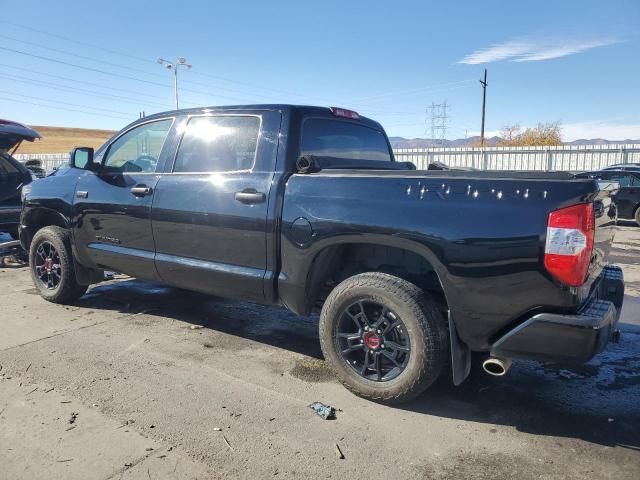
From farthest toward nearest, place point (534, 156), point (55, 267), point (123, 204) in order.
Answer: point (534, 156) → point (55, 267) → point (123, 204)

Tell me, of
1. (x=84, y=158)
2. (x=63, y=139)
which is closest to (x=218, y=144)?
(x=84, y=158)

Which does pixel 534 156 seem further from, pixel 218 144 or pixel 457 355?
pixel 457 355

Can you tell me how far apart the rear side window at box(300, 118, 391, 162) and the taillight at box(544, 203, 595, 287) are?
1.94 meters

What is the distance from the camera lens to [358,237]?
333 centimetres

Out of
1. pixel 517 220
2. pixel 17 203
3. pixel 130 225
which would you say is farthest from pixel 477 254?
pixel 17 203

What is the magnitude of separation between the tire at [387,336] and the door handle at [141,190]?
2.03 m

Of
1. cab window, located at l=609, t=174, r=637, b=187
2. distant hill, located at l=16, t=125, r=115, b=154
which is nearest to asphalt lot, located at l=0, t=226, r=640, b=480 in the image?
cab window, located at l=609, t=174, r=637, b=187

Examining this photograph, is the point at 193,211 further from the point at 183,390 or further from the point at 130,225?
the point at 183,390

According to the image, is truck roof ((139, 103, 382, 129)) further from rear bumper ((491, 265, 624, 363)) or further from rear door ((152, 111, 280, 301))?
rear bumper ((491, 265, 624, 363))

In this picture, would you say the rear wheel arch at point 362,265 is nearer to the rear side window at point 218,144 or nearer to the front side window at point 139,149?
the rear side window at point 218,144

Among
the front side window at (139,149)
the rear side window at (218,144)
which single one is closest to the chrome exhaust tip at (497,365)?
the rear side window at (218,144)

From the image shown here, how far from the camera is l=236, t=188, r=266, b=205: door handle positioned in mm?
3787

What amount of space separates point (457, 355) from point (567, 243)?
3.03 ft

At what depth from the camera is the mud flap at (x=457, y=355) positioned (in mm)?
3096
